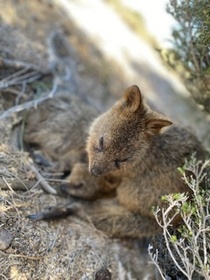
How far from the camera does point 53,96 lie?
562cm

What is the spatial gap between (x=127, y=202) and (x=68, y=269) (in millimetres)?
1025

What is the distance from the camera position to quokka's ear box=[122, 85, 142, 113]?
4.36 meters

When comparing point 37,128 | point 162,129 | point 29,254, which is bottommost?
point 29,254

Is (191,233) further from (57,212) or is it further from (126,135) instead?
(57,212)

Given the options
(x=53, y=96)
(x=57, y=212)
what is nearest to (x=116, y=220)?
(x=57, y=212)

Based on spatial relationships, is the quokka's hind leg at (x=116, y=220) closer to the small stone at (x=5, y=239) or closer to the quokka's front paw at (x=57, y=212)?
the quokka's front paw at (x=57, y=212)

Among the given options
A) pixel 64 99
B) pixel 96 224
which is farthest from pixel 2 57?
pixel 96 224

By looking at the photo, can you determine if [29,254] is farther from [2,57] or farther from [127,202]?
[2,57]

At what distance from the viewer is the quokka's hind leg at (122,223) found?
15.4ft

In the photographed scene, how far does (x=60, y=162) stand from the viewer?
528 cm

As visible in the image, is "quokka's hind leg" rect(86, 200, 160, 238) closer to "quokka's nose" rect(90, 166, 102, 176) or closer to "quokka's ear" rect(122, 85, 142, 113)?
"quokka's nose" rect(90, 166, 102, 176)

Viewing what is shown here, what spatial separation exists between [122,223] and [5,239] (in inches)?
53.4

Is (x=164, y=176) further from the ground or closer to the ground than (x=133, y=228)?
further from the ground

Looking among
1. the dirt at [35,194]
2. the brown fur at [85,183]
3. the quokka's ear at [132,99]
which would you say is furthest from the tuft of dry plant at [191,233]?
the brown fur at [85,183]
